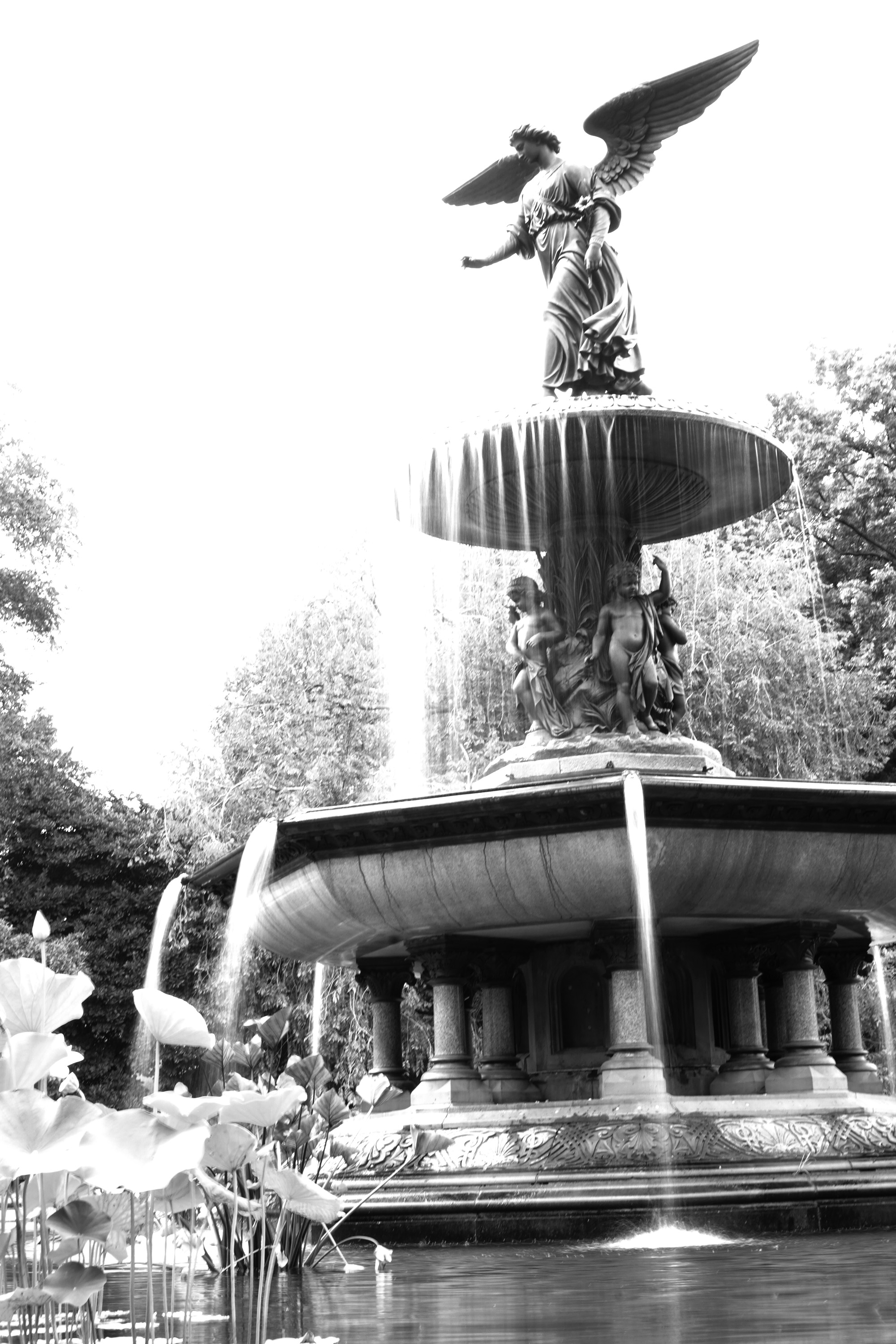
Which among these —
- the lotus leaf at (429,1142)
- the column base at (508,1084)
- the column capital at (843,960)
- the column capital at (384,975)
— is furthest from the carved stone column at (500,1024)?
the lotus leaf at (429,1142)

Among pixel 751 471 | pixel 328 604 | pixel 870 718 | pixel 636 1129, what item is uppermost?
pixel 328 604

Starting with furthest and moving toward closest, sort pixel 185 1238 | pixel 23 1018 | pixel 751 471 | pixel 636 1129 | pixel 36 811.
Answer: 1. pixel 36 811
2. pixel 751 471
3. pixel 636 1129
4. pixel 185 1238
5. pixel 23 1018

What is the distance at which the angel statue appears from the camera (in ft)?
36.6

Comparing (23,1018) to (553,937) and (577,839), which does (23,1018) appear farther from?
(553,937)

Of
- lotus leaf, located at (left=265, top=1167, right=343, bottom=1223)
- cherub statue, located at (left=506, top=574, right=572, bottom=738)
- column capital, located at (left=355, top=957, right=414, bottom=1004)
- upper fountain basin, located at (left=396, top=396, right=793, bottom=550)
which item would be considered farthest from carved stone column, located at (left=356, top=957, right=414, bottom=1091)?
lotus leaf, located at (left=265, top=1167, right=343, bottom=1223)

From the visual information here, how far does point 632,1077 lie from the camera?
853cm

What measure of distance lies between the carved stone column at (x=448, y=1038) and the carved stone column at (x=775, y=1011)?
183cm

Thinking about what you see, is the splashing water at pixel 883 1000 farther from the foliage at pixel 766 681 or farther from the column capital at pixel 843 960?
the foliage at pixel 766 681

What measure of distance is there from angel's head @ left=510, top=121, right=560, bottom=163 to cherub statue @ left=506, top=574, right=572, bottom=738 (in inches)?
122

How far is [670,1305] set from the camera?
4.21 metres

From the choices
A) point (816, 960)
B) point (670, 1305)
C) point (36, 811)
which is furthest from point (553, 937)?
point (36, 811)

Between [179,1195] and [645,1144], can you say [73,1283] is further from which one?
[645,1144]

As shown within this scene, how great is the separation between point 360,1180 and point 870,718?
17697mm

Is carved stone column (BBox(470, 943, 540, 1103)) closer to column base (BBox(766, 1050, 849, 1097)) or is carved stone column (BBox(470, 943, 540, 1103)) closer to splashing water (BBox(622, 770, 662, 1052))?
splashing water (BBox(622, 770, 662, 1052))
